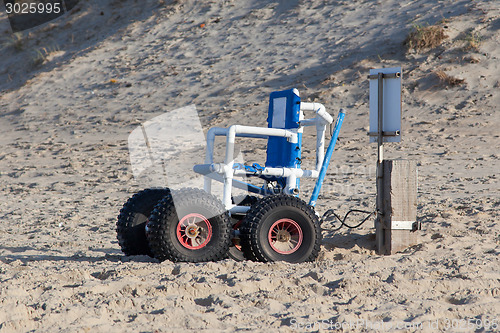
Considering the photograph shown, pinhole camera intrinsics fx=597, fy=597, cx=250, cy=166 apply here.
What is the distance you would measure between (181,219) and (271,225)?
2.34ft

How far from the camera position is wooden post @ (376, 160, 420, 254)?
17.1ft

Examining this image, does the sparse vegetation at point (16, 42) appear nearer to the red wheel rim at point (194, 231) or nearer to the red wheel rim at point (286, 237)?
the red wheel rim at point (194, 231)

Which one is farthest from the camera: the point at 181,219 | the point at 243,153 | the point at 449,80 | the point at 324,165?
the point at 449,80

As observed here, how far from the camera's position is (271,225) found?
4.75 metres

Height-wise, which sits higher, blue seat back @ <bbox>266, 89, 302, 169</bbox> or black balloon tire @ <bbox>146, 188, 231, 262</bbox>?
blue seat back @ <bbox>266, 89, 302, 169</bbox>

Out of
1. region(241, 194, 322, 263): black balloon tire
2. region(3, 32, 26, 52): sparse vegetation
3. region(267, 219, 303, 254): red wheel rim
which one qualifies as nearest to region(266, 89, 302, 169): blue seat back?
region(241, 194, 322, 263): black balloon tire

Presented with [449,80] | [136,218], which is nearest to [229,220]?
[136,218]

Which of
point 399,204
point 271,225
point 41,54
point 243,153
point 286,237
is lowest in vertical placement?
point 286,237

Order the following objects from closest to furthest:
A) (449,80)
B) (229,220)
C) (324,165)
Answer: (229,220)
(324,165)
(449,80)

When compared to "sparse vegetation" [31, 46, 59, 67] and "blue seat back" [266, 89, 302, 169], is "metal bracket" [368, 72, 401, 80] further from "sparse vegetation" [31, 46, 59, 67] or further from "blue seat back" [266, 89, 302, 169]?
"sparse vegetation" [31, 46, 59, 67]

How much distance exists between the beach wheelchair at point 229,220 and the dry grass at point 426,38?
29.3 feet

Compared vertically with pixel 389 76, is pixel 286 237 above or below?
below

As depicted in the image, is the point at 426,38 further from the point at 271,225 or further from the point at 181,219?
the point at 181,219

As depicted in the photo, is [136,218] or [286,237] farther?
[136,218]
